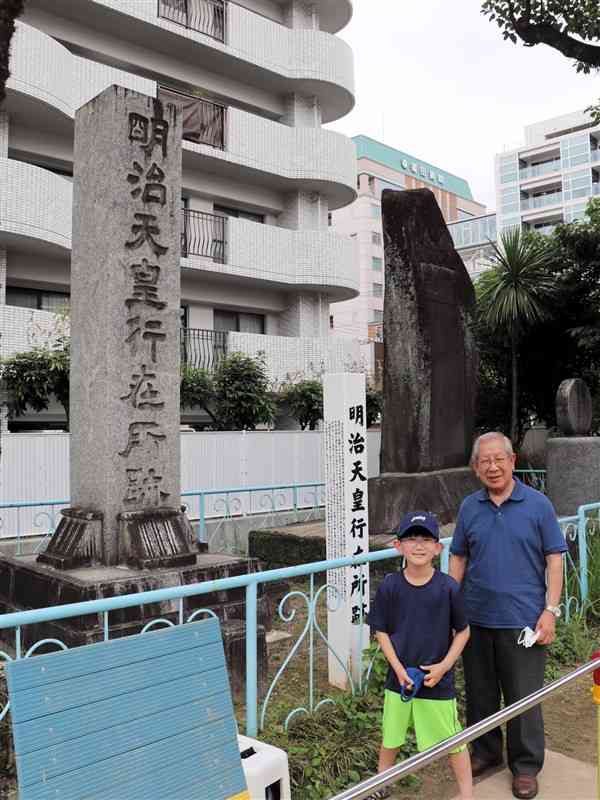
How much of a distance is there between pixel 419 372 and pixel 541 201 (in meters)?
45.5

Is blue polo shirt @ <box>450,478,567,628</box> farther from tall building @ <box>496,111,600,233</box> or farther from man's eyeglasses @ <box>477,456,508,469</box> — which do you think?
tall building @ <box>496,111,600,233</box>

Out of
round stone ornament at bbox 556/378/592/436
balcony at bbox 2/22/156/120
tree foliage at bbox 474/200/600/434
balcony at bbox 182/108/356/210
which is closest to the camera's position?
round stone ornament at bbox 556/378/592/436

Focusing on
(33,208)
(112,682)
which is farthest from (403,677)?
(33,208)

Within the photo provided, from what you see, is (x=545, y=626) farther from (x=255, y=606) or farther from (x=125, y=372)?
(x=125, y=372)

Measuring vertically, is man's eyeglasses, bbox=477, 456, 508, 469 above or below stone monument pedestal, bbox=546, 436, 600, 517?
above

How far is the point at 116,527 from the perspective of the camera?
519 centimetres

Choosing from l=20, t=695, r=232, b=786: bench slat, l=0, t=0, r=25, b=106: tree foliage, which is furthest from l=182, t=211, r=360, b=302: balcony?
l=20, t=695, r=232, b=786: bench slat

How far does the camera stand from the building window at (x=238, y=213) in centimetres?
1831

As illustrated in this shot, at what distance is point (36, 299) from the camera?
15.3 meters

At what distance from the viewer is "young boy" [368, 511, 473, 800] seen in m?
2.88

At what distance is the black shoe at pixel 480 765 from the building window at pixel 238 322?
50.5 feet

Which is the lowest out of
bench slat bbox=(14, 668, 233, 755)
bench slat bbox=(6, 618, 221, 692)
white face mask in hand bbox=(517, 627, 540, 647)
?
white face mask in hand bbox=(517, 627, 540, 647)

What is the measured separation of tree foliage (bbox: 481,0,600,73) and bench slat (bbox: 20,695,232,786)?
9.46 metres

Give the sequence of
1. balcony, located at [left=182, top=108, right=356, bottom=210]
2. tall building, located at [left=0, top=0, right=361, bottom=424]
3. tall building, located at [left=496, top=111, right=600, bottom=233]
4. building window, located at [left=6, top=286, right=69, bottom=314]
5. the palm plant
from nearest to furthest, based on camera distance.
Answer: tall building, located at [left=0, top=0, right=361, bottom=424] < the palm plant < building window, located at [left=6, top=286, right=69, bottom=314] < balcony, located at [left=182, top=108, right=356, bottom=210] < tall building, located at [left=496, top=111, right=600, bottom=233]
